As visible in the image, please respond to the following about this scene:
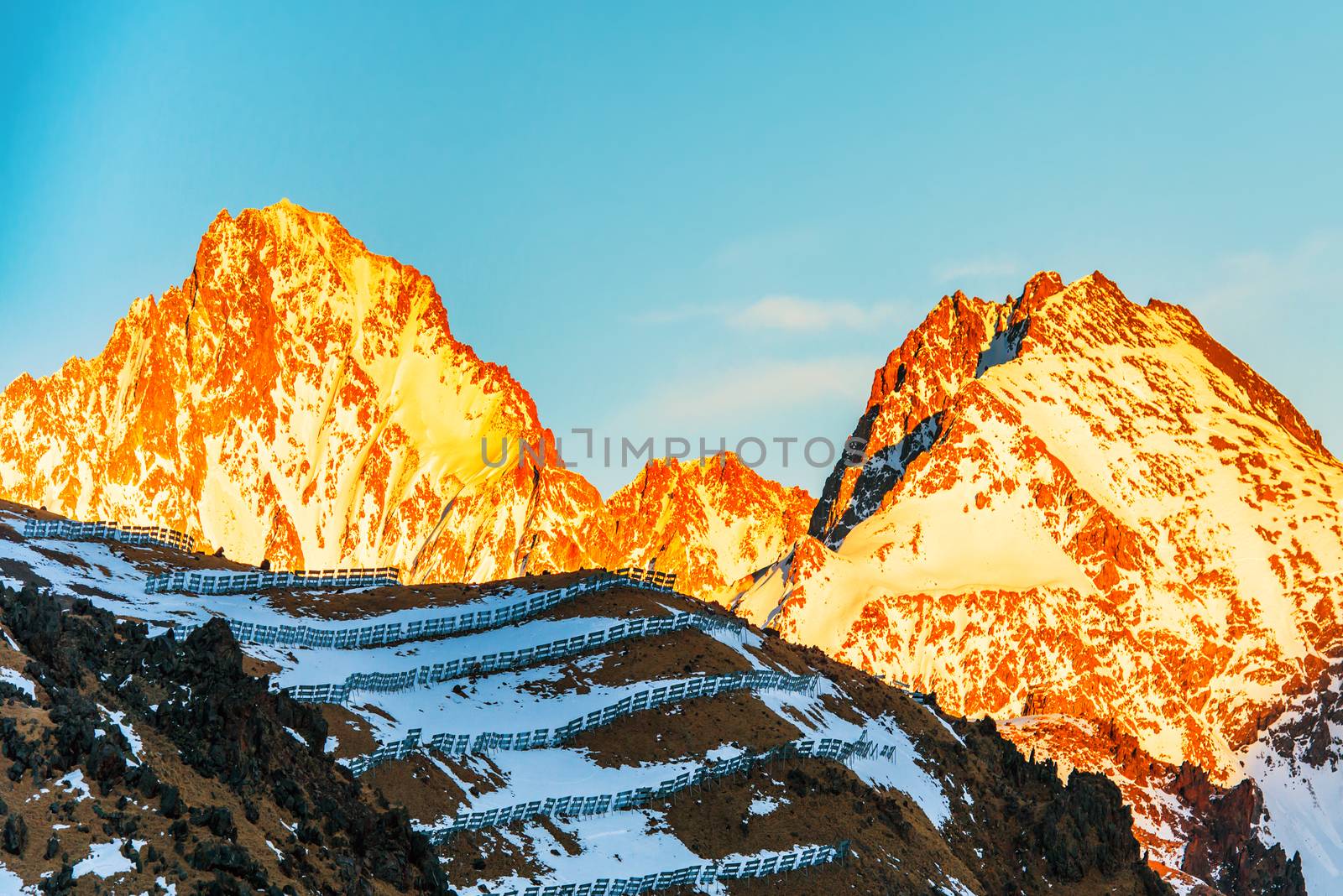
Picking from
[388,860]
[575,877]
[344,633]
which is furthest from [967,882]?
[388,860]

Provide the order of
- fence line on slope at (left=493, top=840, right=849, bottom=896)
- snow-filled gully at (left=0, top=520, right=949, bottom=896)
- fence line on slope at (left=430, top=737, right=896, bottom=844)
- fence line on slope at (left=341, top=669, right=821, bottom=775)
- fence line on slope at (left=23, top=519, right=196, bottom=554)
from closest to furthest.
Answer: fence line on slope at (left=493, top=840, right=849, bottom=896) < fence line on slope at (left=430, top=737, right=896, bottom=844) < fence line on slope at (left=341, top=669, right=821, bottom=775) < snow-filled gully at (left=0, top=520, right=949, bottom=896) < fence line on slope at (left=23, top=519, right=196, bottom=554)

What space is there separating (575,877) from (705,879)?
8672 mm

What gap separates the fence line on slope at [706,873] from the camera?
83.4 m

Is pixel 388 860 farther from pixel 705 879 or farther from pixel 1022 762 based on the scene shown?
pixel 1022 762

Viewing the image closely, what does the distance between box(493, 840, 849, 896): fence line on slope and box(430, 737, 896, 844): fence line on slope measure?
6.06m

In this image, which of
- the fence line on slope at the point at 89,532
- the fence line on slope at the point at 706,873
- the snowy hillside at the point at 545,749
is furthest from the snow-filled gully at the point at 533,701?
the fence line on slope at the point at 89,532

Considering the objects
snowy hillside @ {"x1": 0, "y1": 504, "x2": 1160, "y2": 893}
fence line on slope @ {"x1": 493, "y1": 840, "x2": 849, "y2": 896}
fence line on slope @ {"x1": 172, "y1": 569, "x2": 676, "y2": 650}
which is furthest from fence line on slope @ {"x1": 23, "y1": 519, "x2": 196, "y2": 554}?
fence line on slope @ {"x1": 493, "y1": 840, "x2": 849, "y2": 896}

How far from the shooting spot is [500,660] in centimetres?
11544

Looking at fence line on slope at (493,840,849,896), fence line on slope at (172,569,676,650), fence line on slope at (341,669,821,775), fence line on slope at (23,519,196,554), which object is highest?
fence line on slope at (23,519,196,554)

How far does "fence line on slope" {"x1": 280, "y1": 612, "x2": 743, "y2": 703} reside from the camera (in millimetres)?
98438

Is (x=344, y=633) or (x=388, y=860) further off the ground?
(x=344, y=633)

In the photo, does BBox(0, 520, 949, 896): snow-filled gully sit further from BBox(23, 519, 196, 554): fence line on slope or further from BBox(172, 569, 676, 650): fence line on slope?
BBox(23, 519, 196, 554): fence line on slope

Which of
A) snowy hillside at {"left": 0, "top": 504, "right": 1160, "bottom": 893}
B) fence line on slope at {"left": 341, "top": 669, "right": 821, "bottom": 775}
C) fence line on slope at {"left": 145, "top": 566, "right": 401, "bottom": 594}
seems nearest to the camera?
snowy hillside at {"left": 0, "top": 504, "right": 1160, "bottom": 893}

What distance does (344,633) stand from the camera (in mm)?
115688
